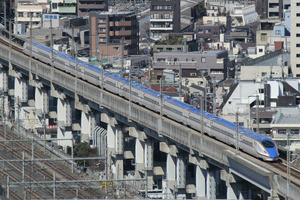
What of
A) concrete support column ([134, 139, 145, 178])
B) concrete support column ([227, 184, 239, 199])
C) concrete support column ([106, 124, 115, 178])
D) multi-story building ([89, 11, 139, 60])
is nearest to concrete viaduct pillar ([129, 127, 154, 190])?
concrete support column ([134, 139, 145, 178])

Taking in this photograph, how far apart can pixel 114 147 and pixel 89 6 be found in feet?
230

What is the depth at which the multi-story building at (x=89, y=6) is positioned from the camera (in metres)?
128

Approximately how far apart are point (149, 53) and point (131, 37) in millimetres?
3218

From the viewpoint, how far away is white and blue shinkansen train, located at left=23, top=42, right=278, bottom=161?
147 feet

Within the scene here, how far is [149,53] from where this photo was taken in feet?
358

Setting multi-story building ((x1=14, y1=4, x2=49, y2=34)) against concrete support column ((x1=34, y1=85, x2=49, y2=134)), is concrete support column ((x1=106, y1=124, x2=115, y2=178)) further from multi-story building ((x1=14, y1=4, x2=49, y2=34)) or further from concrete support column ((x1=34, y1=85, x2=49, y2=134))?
multi-story building ((x1=14, y1=4, x2=49, y2=34))

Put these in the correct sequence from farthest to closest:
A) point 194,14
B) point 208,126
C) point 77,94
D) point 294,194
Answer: point 194,14 < point 77,94 < point 208,126 < point 294,194

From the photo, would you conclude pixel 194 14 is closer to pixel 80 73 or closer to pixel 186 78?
pixel 186 78

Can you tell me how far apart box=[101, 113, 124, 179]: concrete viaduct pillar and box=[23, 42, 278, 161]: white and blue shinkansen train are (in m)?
1.84

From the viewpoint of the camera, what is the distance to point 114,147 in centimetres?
6072

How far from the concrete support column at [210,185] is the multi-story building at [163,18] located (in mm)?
75324

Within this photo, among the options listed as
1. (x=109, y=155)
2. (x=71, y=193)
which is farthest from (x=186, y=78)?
(x=71, y=193)

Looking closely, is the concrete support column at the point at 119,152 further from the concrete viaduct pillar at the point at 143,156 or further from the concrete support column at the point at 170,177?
the concrete support column at the point at 170,177

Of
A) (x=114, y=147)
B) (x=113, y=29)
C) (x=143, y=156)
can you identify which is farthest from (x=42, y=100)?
(x=113, y=29)
